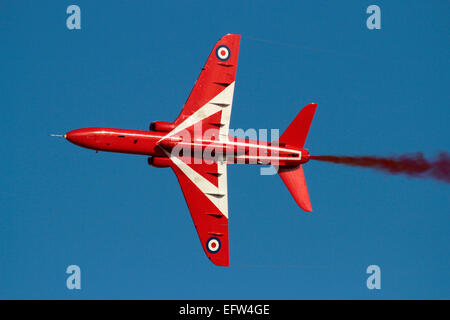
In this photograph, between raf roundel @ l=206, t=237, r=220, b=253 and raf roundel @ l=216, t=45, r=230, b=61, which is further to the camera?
raf roundel @ l=216, t=45, r=230, b=61

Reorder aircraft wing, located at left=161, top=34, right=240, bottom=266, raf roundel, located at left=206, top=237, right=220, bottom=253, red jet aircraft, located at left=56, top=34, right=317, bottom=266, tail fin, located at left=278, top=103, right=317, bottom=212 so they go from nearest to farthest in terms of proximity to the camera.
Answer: red jet aircraft, located at left=56, top=34, right=317, bottom=266
aircraft wing, located at left=161, top=34, right=240, bottom=266
raf roundel, located at left=206, top=237, right=220, bottom=253
tail fin, located at left=278, top=103, right=317, bottom=212

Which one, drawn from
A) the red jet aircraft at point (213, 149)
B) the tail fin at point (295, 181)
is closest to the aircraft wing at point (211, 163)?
the red jet aircraft at point (213, 149)

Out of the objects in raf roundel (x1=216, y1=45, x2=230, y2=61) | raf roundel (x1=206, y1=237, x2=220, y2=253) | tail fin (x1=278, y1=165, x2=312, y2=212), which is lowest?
raf roundel (x1=206, y1=237, x2=220, y2=253)

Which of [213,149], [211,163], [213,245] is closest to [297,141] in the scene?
[213,149]

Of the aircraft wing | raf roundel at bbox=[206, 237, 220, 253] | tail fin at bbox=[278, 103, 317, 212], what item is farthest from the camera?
tail fin at bbox=[278, 103, 317, 212]

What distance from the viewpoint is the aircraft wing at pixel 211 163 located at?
1622 inches

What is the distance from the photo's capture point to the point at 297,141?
137 ft

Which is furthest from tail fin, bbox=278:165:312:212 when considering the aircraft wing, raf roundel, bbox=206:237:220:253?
raf roundel, bbox=206:237:220:253

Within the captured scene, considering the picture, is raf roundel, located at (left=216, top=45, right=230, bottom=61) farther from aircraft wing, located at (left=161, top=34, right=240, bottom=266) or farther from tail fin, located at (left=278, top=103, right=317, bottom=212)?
tail fin, located at (left=278, top=103, right=317, bottom=212)

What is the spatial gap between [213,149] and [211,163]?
1.03 m

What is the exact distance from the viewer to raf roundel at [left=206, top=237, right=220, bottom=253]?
41312mm

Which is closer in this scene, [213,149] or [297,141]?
[213,149]

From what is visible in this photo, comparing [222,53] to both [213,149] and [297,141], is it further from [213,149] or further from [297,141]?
[297,141]

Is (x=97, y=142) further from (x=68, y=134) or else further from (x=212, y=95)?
(x=212, y=95)
